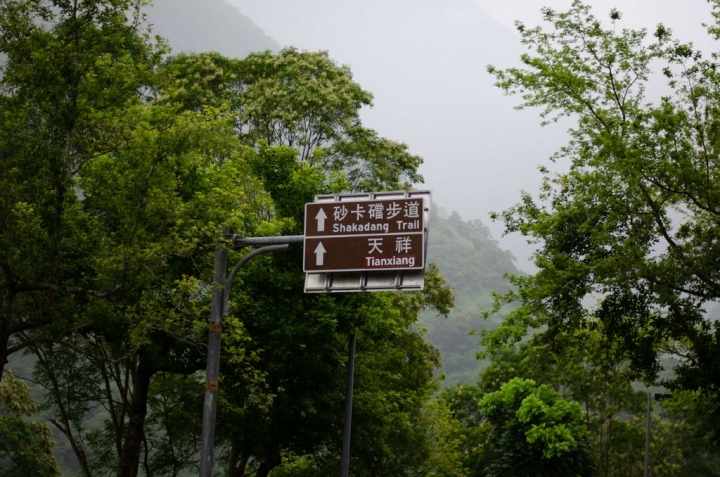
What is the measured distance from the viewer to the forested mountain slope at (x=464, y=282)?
123250 mm

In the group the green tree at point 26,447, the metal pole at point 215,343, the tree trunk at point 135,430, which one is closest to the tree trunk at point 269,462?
the tree trunk at point 135,430

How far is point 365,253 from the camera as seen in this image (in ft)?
43.9

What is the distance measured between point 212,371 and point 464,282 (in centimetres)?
13119

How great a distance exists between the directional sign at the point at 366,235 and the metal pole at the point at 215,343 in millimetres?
469

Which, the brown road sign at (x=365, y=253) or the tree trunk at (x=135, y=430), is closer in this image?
the brown road sign at (x=365, y=253)

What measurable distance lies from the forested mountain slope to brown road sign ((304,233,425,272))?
100m

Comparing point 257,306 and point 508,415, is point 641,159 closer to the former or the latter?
point 257,306

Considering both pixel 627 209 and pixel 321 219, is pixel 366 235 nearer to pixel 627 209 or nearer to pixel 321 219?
pixel 321 219

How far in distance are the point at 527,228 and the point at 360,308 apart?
5.13 metres

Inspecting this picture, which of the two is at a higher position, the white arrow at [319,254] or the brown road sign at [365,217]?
the brown road sign at [365,217]

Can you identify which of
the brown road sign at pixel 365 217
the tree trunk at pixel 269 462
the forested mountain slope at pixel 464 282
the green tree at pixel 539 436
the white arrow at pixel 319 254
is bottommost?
the tree trunk at pixel 269 462

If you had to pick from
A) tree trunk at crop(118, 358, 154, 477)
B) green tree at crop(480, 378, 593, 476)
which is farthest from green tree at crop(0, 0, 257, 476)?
green tree at crop(480, 378, 593, 476)

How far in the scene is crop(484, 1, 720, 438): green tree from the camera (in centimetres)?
2002

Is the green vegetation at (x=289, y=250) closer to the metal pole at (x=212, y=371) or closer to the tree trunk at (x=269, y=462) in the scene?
the tree trunk at (x=269, y=462)
